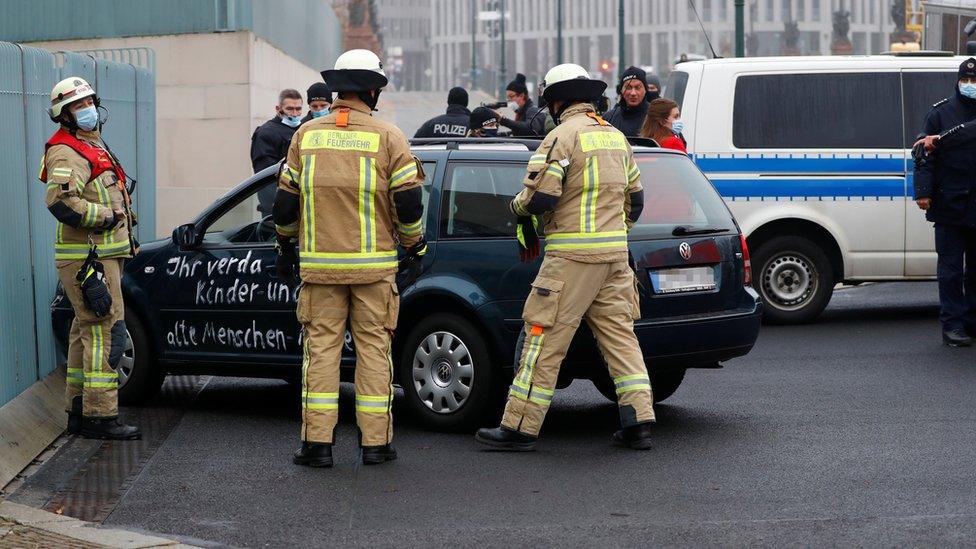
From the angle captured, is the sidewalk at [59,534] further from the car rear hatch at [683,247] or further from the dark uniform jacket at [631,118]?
the dark uniform jacket at [631,118]

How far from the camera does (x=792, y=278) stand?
12.6 meters

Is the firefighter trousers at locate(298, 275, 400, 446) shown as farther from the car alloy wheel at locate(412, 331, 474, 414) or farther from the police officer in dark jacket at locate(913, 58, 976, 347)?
the police officer in dark jacket at locate(913, 58, 976, 347)

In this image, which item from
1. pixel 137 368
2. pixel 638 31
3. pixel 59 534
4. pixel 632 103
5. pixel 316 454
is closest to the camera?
pixel 59 534


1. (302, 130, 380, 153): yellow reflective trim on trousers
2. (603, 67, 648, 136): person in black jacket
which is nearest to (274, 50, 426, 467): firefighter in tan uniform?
(302, 130, 380, 153): yellow reflective trim on trousers

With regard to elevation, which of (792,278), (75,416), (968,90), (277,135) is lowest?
(75,416)

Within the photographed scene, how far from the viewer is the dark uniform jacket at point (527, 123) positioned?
545 inches

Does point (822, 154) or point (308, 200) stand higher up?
point (822, 154)

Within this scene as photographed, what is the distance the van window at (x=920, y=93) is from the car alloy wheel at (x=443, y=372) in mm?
5658

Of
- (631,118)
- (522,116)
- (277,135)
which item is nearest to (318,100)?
(277,135)

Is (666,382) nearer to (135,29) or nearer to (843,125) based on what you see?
(843,125)

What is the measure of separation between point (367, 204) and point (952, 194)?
5253 millimetres

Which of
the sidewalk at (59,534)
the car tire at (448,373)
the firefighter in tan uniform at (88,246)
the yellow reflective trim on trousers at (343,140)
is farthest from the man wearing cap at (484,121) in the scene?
the sidewalk at (59,534)

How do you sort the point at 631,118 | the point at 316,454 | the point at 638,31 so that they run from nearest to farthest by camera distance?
the point at 316,454, the point at 631,118, the point at 638,31

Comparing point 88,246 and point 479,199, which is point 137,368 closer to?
point 88,246
